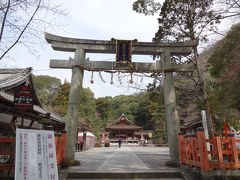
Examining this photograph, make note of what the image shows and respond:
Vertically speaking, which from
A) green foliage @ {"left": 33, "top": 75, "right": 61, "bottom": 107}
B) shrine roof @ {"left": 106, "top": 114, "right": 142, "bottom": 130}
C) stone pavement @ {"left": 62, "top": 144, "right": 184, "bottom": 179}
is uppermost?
green foliage @ {"left": 33, "top": 75, "right": 61, "bottom": 107}

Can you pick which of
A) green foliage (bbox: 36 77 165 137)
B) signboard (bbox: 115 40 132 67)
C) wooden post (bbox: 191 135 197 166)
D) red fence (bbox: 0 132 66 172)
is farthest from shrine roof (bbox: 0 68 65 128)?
green foliage (bbox: 36 77 165 137)

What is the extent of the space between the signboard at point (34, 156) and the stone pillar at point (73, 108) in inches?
193

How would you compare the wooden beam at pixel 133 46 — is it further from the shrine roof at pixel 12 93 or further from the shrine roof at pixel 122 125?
the shrine roof at pixel 122 125

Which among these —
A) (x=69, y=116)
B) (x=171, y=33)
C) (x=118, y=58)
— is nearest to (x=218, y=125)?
(x=171, y=33)

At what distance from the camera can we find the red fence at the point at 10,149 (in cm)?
669

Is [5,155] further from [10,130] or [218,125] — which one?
[218,125]

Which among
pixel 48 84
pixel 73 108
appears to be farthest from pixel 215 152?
pixel 48 84

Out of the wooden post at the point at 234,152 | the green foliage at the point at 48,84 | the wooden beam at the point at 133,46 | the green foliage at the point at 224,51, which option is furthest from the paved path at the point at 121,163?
the green foliage at the point at 48,84

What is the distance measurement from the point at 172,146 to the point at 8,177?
6.34 m

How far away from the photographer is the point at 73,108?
10281mm

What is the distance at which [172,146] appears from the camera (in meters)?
10.3

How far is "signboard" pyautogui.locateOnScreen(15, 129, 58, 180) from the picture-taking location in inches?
173

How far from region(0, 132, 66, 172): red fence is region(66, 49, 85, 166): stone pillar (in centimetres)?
27

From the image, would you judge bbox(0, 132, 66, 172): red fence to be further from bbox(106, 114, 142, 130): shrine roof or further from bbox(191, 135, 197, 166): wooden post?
bbox(106, 114, 142, 130): shrine roof
